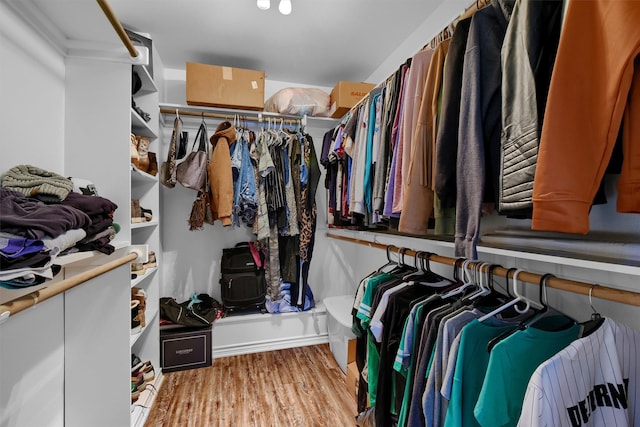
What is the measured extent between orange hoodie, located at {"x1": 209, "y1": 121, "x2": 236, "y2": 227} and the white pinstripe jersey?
194 cm

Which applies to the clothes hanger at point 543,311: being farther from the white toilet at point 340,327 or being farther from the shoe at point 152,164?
the shoe at point 152,164

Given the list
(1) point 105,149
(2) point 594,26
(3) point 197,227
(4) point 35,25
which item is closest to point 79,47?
(4) point 35,25

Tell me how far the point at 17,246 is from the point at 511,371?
118cm

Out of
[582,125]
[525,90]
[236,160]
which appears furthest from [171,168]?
[582,125]

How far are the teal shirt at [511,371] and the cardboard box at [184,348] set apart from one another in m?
1.97

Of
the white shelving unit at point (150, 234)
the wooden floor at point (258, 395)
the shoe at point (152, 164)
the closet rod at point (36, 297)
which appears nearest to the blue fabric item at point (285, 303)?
the wooden floor at point (258, 395)

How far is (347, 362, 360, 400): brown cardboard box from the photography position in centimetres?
179

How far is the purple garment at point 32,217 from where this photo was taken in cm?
60

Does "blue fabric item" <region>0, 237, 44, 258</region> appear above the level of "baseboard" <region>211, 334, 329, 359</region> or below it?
above

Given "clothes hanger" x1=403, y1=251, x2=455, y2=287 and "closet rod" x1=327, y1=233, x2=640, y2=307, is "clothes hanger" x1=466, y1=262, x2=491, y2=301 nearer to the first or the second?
"closet rod" x1=327, y1=233, x2=640, y2=307

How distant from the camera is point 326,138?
7.38ft

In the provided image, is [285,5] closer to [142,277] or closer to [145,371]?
[142,277]

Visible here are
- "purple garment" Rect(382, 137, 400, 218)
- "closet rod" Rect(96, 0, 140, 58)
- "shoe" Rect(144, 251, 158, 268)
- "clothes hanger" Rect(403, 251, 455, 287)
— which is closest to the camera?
"closet rod" Rect(96, 0, 140, 58)

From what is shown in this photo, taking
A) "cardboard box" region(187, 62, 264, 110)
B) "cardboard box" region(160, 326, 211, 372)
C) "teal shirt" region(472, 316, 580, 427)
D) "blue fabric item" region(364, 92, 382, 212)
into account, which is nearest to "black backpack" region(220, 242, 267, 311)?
"cardboard box" region(160, 326, 211, 372)
